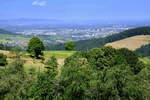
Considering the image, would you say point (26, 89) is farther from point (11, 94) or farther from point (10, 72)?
point (10, 72)

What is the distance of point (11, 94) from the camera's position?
33.2m

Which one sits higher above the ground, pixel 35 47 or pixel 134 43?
pixel 35 47

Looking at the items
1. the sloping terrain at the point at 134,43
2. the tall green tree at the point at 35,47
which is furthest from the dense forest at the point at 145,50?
the tall green tree at the point at 35,47

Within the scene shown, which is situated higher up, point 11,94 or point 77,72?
point 77,72

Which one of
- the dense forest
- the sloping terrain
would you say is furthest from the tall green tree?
the dense forest

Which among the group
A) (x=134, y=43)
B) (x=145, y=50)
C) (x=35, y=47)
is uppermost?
(x=35, y=47)

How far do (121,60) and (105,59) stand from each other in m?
3.38

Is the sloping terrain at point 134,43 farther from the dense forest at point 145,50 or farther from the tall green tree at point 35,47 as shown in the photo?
the tall green tree at point 35,47

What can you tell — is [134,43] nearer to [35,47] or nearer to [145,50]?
[145,50]

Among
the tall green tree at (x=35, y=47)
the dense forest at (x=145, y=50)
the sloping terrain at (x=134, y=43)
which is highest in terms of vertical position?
the tall green tree at (x=35, y=47)

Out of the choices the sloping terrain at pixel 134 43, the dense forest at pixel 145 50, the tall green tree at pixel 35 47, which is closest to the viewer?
the tall green tree at pixel 35 47

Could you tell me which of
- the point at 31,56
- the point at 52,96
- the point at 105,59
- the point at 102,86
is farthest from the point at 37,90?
the point at 31,56

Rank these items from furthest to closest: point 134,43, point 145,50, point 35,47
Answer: point 134,43 → point 145,50 → point 35,47

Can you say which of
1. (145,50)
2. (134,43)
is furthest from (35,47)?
(134,43)
